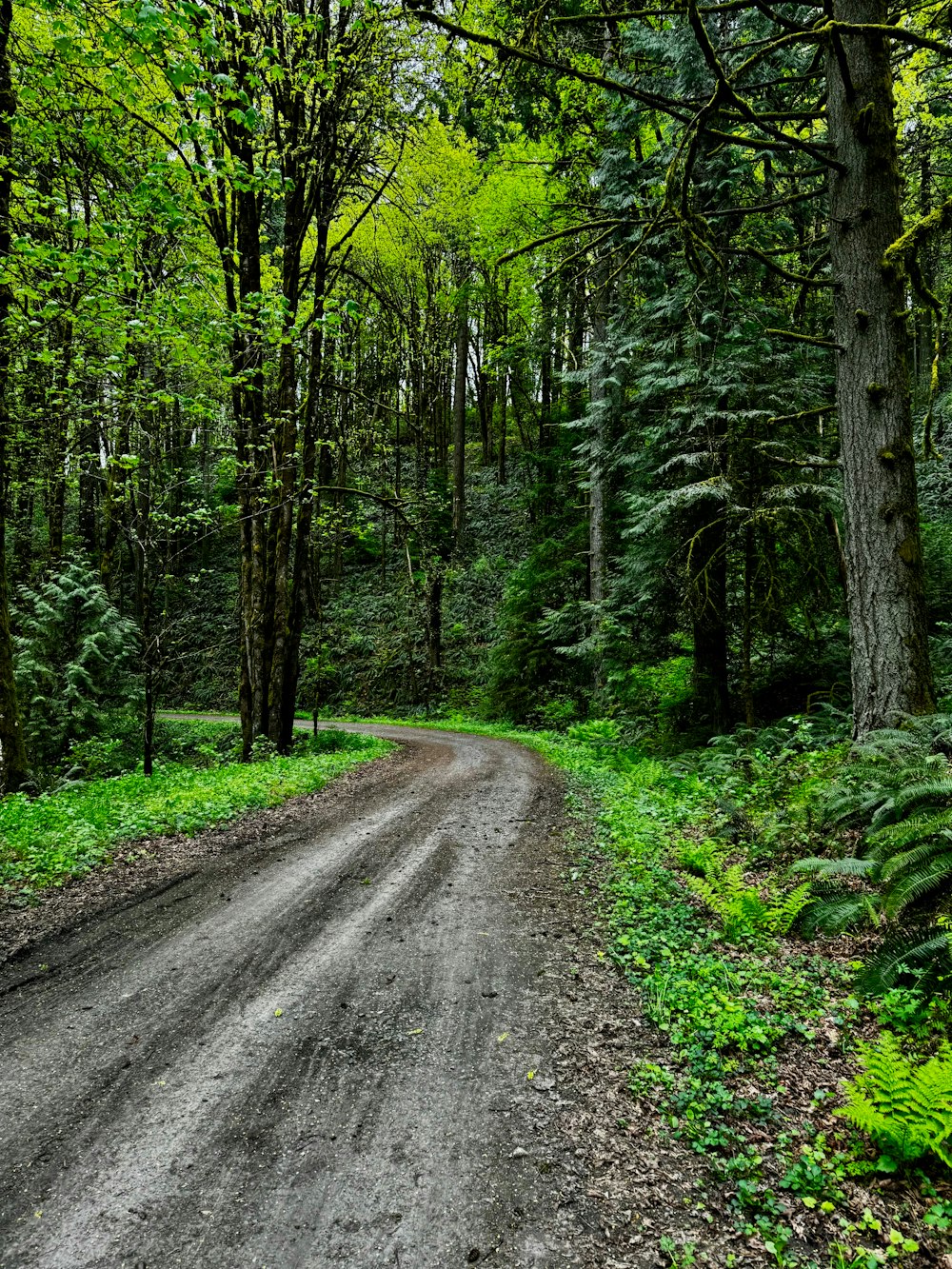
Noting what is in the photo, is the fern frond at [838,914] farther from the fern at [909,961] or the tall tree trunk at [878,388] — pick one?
the tall tree trunk at [878,388]

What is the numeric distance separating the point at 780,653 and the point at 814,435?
3690 millimetres

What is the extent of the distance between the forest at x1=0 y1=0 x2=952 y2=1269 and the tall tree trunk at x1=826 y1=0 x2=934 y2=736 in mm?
34

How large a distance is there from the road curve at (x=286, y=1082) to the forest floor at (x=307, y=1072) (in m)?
0.01

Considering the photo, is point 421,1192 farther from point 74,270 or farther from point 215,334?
point 215,334

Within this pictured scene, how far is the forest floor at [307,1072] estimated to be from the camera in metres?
2.27

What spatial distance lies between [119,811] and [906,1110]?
7.82 metres

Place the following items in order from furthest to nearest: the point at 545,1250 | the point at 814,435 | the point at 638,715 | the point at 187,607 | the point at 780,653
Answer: the point at 187,607
the point at 638,715
the point at 780,653
the point at 814,435
the point at 545,1250

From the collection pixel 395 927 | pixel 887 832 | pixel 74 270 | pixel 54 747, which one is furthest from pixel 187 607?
pixel 887 832

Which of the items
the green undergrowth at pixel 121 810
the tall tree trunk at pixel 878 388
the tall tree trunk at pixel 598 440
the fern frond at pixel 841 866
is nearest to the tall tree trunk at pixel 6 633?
the green undergrowth at pixel 121 810

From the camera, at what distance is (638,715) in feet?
41.2

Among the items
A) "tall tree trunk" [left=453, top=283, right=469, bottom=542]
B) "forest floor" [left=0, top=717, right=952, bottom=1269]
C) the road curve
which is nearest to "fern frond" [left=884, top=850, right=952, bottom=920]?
"forest floor" [left=0, top=717, right=952, bottom=1269]

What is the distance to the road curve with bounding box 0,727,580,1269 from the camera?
2.26 meters

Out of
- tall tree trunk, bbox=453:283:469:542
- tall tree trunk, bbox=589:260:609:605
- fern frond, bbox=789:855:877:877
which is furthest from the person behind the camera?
tall tree trunk, bbox=453:283:469:542

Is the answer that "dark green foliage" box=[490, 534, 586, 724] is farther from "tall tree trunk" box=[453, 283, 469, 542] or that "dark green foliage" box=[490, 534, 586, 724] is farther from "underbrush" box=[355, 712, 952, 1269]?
"underbrush" box=[355, 712, 952, 1269]
